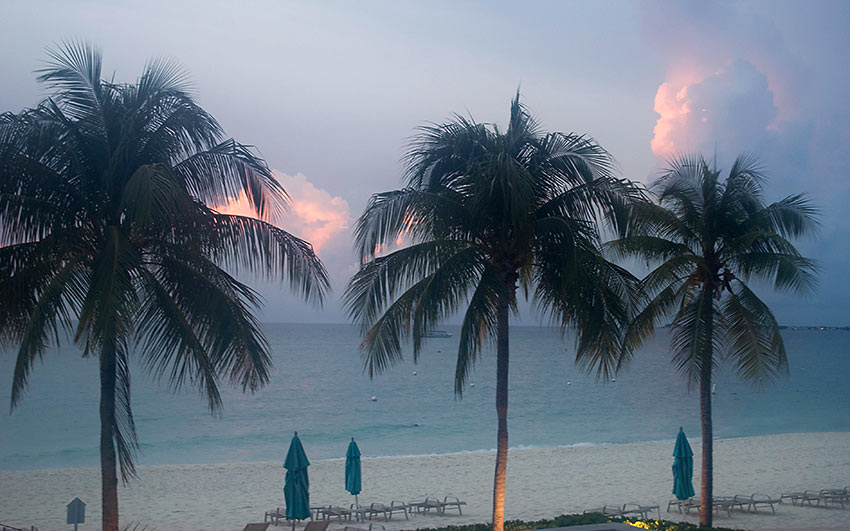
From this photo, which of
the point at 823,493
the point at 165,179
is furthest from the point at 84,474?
the point at 823,493

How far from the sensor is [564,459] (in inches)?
1066

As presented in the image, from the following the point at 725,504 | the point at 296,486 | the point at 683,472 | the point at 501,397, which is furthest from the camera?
the point at 725,504

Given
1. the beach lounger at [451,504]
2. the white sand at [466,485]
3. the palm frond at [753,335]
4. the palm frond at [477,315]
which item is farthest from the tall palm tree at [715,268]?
the beach lounger at [451,504]

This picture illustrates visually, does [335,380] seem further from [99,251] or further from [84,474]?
[99,251]

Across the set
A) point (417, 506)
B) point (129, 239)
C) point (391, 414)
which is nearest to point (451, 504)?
point (417, 506)

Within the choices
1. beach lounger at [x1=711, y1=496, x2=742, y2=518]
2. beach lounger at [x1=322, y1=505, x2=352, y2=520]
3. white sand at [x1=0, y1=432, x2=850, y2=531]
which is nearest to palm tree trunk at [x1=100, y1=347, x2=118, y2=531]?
beach lounger at [x1=322, y1=505, x2=352, y2=520]

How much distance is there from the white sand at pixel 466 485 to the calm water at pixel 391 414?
855cm

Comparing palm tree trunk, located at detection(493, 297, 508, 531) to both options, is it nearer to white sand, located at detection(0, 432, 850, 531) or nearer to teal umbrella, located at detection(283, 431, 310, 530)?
teal umbrella, located at detection(283, 431, 310, 530)

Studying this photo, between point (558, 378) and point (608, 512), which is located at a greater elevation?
point (608, 512)

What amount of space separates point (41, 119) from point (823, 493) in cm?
1706

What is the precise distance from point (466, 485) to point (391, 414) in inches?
1231

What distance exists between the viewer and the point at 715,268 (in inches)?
440

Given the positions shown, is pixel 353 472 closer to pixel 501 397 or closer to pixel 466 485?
pixel 501 397

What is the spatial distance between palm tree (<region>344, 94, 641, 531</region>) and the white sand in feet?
21.0
